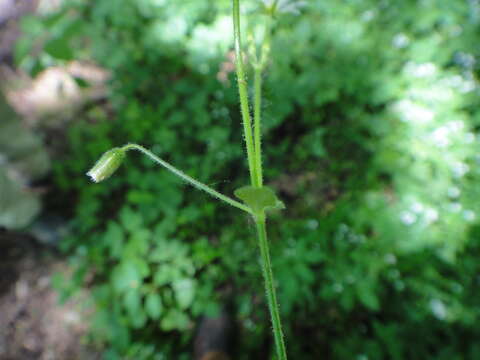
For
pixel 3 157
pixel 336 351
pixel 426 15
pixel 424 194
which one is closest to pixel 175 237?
pixel 336 351

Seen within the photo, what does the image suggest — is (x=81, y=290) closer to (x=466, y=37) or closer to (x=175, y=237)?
(x=175, y=237)

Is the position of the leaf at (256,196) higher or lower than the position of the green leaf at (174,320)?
higher

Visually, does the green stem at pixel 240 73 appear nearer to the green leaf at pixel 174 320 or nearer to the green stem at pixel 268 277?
the green stem at pixel 268 277

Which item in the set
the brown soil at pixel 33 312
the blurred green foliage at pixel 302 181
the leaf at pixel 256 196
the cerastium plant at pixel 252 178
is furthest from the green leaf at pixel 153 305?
the leaf at pixel 256 196

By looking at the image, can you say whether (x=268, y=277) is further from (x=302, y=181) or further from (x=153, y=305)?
(x=302, y=181)

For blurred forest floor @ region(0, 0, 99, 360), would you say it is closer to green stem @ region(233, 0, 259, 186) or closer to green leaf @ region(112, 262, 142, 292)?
green leaf @ region(112, 262, 142, 292)

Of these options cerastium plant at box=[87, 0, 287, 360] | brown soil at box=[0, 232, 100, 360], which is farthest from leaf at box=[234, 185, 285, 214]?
brown soil at box=[0, 232, 100, 360]
